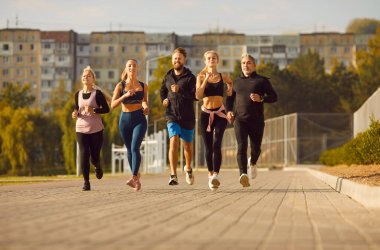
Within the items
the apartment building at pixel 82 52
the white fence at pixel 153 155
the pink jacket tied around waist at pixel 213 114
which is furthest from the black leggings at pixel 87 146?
the apartment building at pixel 82 52

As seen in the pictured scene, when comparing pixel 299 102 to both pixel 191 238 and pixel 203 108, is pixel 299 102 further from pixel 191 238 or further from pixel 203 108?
pixel 191 238

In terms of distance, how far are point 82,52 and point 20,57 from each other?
40.9 feet

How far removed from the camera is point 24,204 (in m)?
9.70

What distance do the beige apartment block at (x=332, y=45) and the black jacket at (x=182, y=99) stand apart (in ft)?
489

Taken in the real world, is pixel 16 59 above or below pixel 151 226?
above

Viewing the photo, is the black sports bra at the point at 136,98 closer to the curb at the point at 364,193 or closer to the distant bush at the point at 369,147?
the curb at the point at 364,193

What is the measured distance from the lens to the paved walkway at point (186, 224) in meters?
5.70

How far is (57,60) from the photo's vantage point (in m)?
157

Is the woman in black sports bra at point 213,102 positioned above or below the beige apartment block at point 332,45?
below

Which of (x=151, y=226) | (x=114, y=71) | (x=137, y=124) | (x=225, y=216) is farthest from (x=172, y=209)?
(x=114, y=71)

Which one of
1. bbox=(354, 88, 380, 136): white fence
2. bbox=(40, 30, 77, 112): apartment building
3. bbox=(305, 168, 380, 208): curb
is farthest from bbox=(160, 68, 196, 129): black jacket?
bbox=(40, 30, 77, 112): apartment building

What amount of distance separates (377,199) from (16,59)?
15562cm

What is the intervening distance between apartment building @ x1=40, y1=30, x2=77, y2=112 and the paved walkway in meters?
147

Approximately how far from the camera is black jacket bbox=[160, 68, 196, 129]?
45.6 feet
